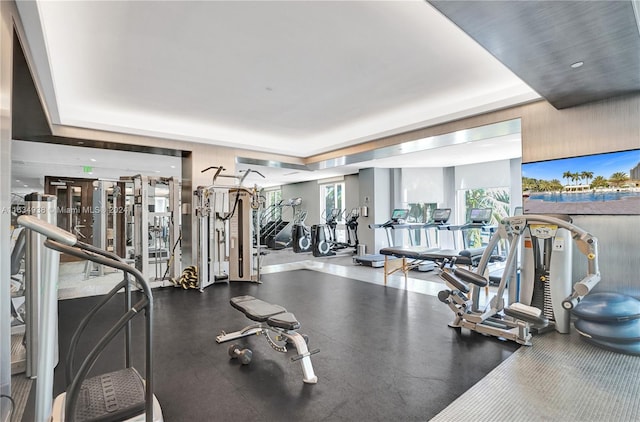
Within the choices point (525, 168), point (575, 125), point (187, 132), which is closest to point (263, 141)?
A: point (187, 132)

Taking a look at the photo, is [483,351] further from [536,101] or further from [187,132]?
[187,132]

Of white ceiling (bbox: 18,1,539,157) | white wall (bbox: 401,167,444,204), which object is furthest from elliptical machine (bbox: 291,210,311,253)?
white ceiling (bbox: 18,1,539,157)

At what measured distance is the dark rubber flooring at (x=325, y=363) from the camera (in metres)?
2.05

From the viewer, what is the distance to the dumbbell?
2.61m

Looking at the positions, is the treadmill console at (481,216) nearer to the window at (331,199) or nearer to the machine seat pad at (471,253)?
the machine seat pad at (471,253)

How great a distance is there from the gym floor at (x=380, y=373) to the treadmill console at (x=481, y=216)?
10.1 feet

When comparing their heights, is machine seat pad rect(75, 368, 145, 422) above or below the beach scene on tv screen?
below

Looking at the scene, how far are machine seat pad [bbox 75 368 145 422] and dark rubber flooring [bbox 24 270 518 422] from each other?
0.47 metres

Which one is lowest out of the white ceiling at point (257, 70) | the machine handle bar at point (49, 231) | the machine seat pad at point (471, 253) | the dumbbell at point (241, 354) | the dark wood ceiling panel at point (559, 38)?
the dumbbell at point (241, 354)

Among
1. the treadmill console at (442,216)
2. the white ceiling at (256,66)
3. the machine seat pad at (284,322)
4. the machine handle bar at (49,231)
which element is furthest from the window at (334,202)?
the machine handle bar at (49,231)

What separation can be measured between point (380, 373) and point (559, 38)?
2698 mm

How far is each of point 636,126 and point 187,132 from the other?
602 cm

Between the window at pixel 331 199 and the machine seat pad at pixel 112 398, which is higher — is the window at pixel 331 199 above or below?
above

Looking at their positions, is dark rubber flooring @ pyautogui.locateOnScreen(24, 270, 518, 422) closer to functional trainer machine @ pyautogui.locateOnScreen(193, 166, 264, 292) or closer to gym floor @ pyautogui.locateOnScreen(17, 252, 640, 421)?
gym floor @ pyautogui.locateOnScreen(17, 252, 640, 421)
